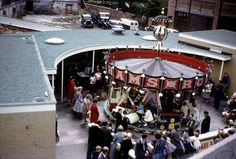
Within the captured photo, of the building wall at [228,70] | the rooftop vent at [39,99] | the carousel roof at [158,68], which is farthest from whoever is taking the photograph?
the building wall at [228,70]

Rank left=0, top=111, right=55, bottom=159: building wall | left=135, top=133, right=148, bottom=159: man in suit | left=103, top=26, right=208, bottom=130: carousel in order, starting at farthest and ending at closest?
left=103, top=26, right=208, bottom=130: carousel, left=135, top=133, right=148, bottom=159: man in suit, left=0, top=111, right=55, bottom=159: building wall

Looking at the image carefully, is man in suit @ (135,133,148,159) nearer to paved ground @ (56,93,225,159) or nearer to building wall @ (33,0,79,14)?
paved ground @ (56,93,225,159)

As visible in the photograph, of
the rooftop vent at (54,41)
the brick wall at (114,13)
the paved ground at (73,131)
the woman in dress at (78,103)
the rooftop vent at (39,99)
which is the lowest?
the paved ground at (73,131)

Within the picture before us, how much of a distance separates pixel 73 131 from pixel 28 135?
457cm

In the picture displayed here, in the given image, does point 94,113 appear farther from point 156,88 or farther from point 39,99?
point 39,99

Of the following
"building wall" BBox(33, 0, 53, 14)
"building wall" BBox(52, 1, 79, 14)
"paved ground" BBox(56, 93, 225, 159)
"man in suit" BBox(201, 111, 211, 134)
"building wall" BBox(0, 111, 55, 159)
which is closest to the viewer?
"building wall" BBox(0, 111, 55, 159)

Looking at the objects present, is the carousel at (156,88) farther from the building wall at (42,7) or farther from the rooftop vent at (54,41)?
the building wall at (42,7)

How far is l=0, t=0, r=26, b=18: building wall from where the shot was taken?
1557 inches

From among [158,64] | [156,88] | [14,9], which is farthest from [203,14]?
[156,88]

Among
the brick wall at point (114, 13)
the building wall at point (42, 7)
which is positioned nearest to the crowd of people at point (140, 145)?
the brick wall at point (114, 13)

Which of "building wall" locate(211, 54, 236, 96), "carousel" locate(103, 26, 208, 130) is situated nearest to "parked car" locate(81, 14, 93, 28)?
"building wall" locate(211, 54, 236, 96)

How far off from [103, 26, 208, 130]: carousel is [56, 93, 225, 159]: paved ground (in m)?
0.97

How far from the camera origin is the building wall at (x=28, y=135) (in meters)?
10.3

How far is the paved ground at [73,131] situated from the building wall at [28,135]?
2.13m
